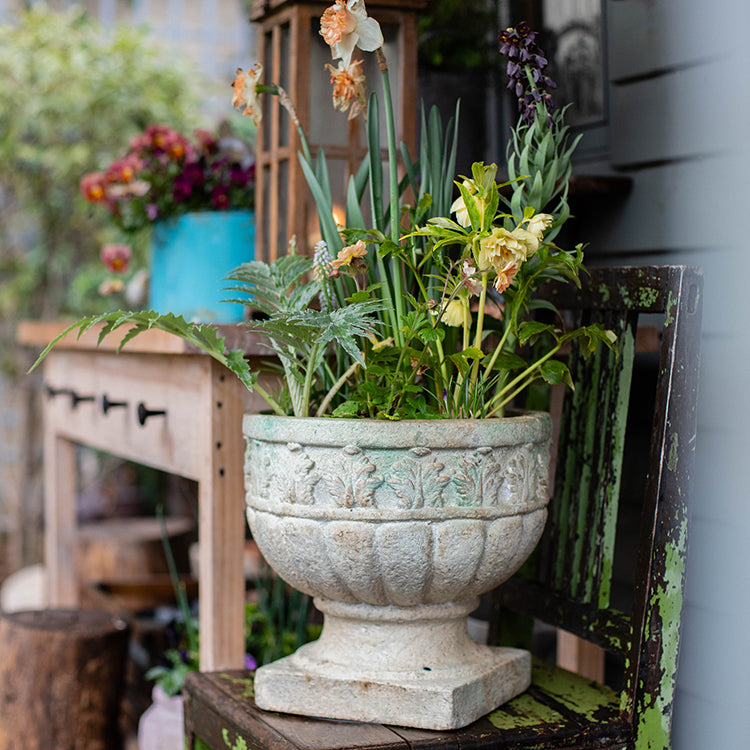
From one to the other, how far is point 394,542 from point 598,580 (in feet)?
1.26

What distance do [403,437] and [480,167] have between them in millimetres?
298

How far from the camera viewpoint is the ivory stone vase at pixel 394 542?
3.45 feet

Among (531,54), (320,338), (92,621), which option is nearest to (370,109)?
(531,54)

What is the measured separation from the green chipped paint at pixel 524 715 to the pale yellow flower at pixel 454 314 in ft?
1.54

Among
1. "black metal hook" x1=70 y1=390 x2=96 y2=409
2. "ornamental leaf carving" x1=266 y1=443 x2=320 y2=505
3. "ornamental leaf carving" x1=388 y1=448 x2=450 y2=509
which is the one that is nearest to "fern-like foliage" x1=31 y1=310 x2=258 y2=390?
"ornamental leaf carving" x1=266 y1=443 x2=320 y2=505

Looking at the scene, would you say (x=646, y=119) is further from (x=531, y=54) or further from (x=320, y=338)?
(x=320, y=338)

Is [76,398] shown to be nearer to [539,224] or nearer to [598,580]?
[598,580]

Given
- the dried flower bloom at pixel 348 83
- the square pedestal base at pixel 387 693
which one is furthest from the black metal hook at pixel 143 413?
the dried flower bloom at pixel 348 83

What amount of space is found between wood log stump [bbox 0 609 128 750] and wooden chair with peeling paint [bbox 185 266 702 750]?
67 cm

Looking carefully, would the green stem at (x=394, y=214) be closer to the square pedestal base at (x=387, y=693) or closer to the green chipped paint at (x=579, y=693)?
the square pedestal base at (x=387, y=693)

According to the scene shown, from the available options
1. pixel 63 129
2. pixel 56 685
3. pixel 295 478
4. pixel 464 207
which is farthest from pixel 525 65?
pixel 63 129

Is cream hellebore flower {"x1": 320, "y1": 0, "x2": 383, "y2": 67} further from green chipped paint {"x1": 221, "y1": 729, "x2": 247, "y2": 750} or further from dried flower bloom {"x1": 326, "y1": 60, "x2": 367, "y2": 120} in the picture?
green chipped paint {"x1": 221, "y1": 729, "x2": 247, "y2": 750}

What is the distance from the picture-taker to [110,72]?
368cm

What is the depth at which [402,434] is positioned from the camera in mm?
1044
